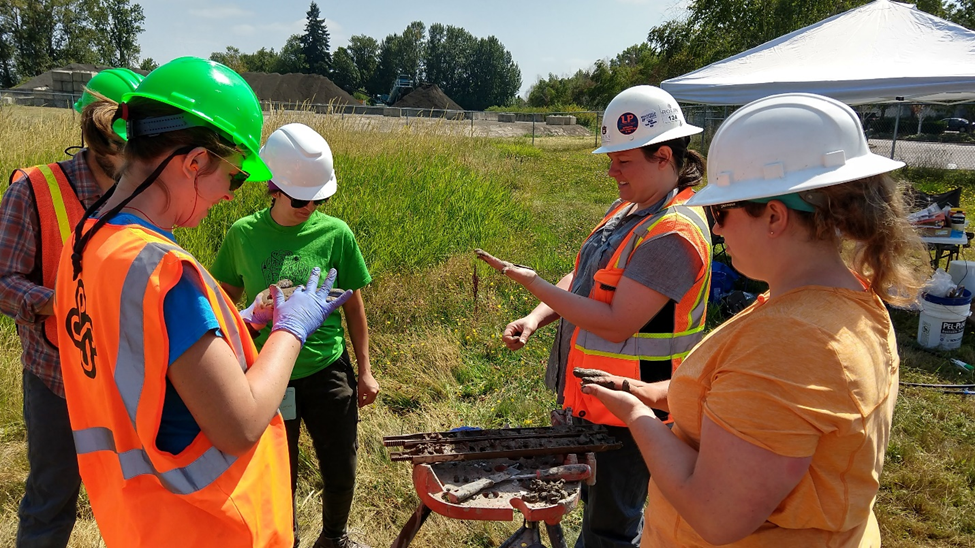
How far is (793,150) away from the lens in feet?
4.11

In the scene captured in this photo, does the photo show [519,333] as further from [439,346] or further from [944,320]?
[944,320]

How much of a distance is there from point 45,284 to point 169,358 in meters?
1.53

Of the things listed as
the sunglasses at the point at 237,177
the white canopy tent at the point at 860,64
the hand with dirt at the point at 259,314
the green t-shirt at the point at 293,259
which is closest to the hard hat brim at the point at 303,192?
the green t-shirt at the point at 293,259

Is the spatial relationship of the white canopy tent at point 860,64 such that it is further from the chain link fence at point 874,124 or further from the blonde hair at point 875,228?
the blonde hair at point 875,228

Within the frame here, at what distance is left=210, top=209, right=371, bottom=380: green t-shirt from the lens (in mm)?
2539

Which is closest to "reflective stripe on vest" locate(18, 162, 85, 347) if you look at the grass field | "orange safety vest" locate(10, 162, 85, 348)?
"orange safety vest" locate(10, 162, 85, 348)

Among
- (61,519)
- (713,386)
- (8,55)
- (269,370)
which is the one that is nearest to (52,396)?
(61,519)

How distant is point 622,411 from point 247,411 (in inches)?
36.6

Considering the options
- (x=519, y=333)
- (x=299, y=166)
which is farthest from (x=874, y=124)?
(x=299, y=166)

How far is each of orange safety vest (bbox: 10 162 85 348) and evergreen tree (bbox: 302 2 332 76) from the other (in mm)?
78210

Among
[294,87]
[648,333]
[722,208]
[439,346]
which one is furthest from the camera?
[294,87]

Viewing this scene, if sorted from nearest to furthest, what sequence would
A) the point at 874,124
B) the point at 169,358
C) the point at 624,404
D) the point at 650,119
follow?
the point at 169,358, the point at 624,404, the point at 650,119, the point at 874,124

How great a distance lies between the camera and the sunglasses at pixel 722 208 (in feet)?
4.38

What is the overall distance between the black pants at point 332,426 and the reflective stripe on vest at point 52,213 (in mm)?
986
